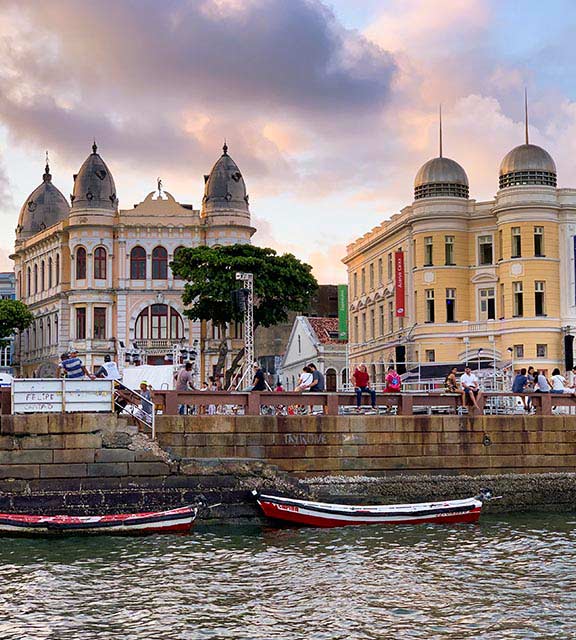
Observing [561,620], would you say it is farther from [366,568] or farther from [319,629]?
[366,568]

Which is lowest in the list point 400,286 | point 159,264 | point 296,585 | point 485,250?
point 296,585

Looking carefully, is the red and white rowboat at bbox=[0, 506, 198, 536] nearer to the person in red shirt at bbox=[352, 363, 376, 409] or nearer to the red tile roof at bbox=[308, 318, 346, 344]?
the person in red shirt at bbox=[352, 363, 376, 409]

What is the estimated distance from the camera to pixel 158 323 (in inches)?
3519

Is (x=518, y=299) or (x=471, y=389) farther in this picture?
(x=518, y=299)

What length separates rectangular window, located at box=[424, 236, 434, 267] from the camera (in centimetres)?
6450

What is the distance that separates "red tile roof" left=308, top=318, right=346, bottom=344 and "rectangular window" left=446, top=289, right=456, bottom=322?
1345 centimetres

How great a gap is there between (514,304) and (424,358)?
17.1ft

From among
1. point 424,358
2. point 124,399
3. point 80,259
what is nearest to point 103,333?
point 80,259

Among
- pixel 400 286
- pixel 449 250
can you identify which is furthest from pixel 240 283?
pixel 449 250

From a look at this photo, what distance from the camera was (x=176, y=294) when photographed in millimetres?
89562

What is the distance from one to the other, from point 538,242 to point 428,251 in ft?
18.0

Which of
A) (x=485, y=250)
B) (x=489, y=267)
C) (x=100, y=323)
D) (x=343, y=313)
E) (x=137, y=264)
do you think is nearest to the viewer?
(x=489, y=267)

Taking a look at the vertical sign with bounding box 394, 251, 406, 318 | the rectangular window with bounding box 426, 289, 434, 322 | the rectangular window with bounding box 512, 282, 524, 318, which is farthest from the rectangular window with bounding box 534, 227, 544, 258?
the vertical sign with bounding box 394, 251, 406, 318

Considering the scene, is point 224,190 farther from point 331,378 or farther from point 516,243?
point 516,243
